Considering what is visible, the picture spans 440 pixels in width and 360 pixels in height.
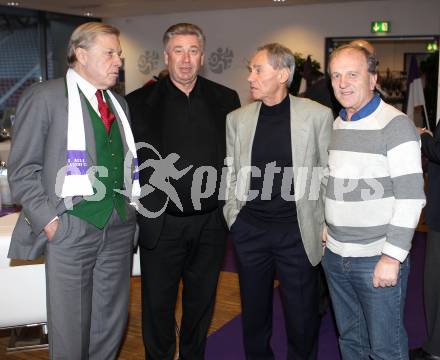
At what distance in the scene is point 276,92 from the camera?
244 cm

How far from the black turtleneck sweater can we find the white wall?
8.34m

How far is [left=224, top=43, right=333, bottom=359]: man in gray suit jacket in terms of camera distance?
7.95 ft

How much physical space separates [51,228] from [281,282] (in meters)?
1.14

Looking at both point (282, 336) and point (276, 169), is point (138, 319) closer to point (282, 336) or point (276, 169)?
point (282, 336)

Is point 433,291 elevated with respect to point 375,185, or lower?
lower

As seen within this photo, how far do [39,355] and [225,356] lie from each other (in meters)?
1.16

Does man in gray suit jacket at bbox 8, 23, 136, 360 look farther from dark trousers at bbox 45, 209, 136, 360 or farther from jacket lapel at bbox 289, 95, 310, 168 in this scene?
jacket lapel at bbox 289, 95, 310, 168

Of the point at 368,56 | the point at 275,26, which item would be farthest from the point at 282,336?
the point at 275,26

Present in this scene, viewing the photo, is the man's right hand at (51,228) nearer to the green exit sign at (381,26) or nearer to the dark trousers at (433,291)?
the dark trousers at (433,291)

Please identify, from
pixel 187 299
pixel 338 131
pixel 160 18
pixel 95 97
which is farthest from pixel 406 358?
pixel 160 18

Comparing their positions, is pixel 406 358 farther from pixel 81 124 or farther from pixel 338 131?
pixel 81 124

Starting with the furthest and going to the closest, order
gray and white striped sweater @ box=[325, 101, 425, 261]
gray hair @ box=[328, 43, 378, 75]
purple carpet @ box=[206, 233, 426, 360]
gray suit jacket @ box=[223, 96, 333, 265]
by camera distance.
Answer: purple carpet @ box=[206, 233, 426, 360] < gray suit jacket @ box=[223, 96, 333, 265] < gray hair @ box=[328, 43, 378, 75] < gray and white striped sweater @ box=[325, 101, 425, 261]

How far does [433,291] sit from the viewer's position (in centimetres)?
283

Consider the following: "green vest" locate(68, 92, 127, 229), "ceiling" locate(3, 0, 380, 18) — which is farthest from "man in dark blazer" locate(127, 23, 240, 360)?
"ceiling" locate(3, 0, 380, 18)
